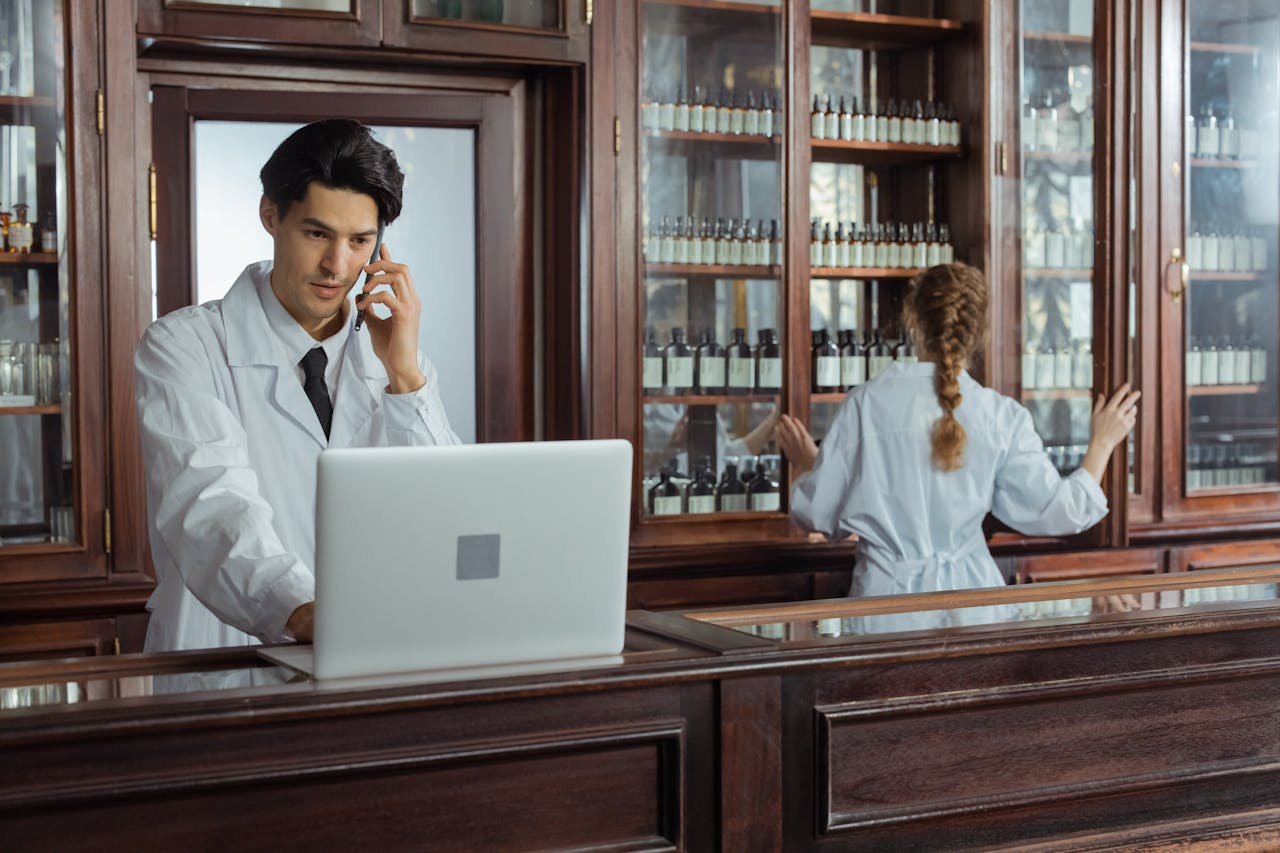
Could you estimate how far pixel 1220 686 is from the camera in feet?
6.75

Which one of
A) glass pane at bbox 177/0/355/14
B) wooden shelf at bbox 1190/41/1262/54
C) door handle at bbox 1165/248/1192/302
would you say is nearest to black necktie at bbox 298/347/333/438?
glass pane at bbox 177/0/355/14

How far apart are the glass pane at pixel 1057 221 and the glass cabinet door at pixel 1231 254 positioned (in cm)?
37

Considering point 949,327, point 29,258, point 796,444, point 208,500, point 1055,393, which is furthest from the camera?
point 1055,393

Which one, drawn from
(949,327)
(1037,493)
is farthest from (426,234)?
(1037,493)

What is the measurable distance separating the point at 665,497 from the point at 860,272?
93cm

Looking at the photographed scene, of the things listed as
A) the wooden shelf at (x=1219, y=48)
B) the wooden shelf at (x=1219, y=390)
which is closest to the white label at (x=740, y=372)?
the wooden shelf at (x=1219, y=390)

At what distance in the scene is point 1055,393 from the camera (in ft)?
13.9

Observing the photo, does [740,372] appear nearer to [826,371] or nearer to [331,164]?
[826,371]

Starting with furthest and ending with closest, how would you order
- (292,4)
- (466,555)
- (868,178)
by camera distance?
1. (868,178)
2. (292,4)
3. (466,555)

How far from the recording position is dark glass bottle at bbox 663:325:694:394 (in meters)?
3.93

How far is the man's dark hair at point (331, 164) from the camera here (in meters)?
2.35

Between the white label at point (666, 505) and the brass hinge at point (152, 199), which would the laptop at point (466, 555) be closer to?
the brass hinge at point (152, 199)

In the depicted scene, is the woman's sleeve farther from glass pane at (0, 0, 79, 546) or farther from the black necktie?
glass pane at (0, 0, 79, 546)

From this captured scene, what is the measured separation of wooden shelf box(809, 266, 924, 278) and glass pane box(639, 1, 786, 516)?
10.4 inches
